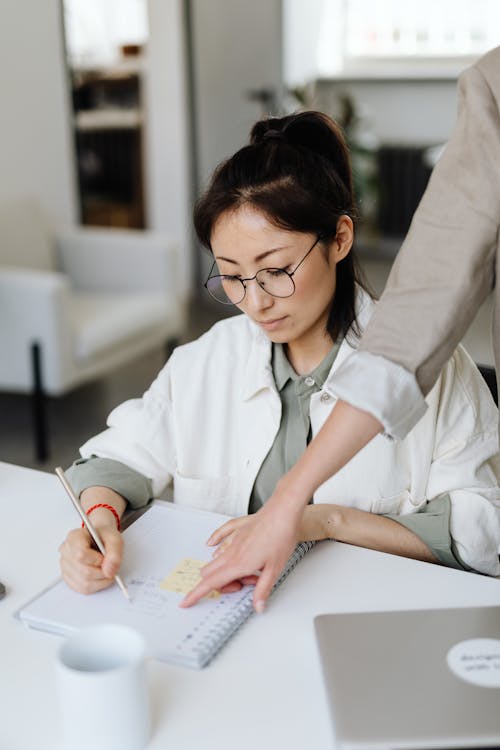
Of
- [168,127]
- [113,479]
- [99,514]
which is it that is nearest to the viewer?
[99,514]

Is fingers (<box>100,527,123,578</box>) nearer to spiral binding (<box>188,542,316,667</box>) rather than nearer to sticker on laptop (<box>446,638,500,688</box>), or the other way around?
spiral binding (<box>188,542,316,667</box>)

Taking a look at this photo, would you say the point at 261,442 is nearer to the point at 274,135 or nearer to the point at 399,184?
the point at 274,135

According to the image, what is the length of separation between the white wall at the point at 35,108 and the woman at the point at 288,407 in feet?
8.85

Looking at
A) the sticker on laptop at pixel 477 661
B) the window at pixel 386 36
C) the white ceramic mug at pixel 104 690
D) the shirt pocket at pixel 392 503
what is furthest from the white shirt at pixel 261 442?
the window at pixel 386 36

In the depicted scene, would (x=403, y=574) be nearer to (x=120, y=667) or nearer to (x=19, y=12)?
(x=120, y=667)

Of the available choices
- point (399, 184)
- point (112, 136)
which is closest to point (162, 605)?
point (399, 184)

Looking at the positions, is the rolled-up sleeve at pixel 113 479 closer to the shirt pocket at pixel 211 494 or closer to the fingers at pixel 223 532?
the shirt pocket at pixel 211 494

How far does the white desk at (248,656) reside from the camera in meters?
0.85

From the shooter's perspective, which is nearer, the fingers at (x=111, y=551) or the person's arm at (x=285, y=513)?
the person's arm at (x=285, y=513)

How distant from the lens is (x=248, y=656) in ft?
3.18

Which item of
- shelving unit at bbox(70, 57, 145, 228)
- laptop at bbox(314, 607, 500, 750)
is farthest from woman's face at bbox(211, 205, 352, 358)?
shelving unit at bbox(70, 57, 145, 228)

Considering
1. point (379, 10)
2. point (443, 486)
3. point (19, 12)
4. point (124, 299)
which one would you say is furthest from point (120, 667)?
point (379, 10)

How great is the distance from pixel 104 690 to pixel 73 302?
318 cm

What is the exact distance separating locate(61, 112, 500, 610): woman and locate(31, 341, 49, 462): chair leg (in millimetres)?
1913
